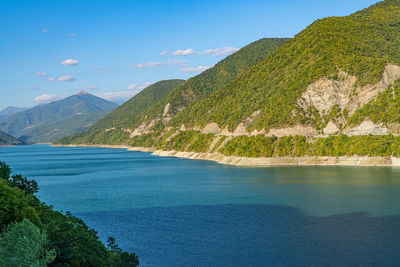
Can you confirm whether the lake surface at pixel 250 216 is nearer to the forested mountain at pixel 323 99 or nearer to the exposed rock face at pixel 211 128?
the forested mountain at pixel 323 99

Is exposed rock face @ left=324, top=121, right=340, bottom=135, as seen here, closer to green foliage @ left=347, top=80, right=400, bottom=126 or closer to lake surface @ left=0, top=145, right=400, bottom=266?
green foliage @ left=347, top=80, right=400, bottom=126

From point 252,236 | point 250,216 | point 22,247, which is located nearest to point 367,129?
point 250,216

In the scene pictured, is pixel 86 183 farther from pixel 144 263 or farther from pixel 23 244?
pixel 23 244

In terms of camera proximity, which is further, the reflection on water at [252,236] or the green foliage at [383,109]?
the green foliage at [383,109]

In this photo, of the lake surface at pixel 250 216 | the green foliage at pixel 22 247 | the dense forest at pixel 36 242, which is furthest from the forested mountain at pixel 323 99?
the green foliage at pixel 22 247

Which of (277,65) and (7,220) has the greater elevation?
(277,65)

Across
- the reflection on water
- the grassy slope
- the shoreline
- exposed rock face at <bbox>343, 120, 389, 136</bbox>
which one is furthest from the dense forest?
the grassy slope

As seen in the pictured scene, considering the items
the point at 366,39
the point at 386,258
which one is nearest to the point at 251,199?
the point at 386,258
